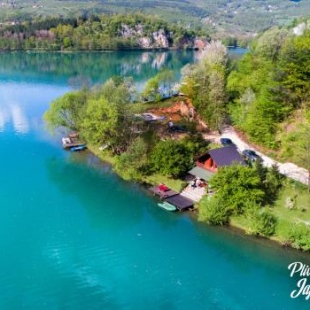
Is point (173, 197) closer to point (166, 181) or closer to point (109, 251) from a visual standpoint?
point (166, 181)

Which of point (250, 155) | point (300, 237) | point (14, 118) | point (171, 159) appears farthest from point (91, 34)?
point (300, 237)

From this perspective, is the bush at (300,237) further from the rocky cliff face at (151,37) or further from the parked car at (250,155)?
the rocky cliff face at (151,37)

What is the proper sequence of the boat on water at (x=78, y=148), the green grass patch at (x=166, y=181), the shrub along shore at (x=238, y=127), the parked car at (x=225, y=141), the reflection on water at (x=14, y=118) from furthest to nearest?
the reflection on water at (x=14, y=118) < the boat on water at (x=78, y=148) < the parked car at (x=225, y=141) < the green grass patch at (x=166, y=181) < the shrub along shore at (x=238, y=127)

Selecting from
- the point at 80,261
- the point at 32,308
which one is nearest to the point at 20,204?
the point at 80,261

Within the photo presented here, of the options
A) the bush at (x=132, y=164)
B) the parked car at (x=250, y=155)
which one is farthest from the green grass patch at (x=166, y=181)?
the parked car at (x=250, y=155)

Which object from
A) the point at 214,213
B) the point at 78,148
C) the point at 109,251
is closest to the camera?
the point at 109,251

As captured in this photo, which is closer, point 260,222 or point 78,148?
point 260,222

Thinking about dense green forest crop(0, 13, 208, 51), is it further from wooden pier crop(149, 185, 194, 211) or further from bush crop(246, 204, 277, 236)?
bush crop(246, 204, 277, 236)
